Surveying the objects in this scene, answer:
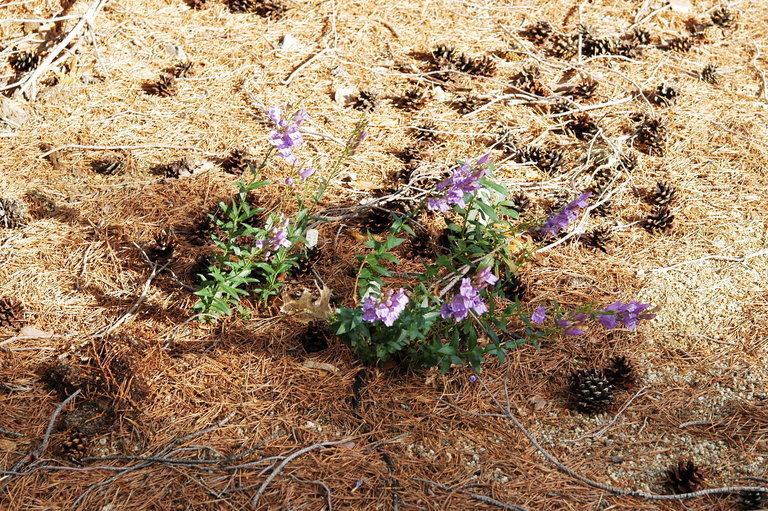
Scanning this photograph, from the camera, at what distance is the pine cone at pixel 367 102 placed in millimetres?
4152

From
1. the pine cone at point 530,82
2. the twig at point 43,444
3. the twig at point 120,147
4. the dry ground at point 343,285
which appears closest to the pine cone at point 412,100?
the dry ground at point 343,285

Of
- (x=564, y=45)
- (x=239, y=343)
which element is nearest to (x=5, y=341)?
(x=239, y=343)

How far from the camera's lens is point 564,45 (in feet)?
15.8

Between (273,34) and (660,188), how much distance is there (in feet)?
9.29

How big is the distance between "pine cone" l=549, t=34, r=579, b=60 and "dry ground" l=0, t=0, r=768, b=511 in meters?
0.17

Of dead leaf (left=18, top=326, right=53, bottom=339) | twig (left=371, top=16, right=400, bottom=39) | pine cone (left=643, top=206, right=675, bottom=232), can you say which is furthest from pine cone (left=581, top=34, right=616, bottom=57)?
dead leaf (left=18, top=326, right=53, bottom=339)

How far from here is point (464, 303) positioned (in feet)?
7.77

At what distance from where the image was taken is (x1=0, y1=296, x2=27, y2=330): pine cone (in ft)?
9.05

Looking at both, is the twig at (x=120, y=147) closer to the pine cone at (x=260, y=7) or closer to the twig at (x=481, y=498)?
the pine cone at (x=260, y=7)

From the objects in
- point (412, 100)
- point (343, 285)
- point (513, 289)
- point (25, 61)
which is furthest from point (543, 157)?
point (25, 61)

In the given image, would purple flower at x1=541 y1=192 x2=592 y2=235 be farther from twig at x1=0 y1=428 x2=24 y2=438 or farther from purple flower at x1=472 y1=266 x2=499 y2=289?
twig at x1=0 y1=428 x2=24 y2=438

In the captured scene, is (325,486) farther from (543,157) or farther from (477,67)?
(477,67)

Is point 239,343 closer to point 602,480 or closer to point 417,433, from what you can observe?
point 417,433

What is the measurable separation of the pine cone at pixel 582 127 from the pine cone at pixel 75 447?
3.28 meters
